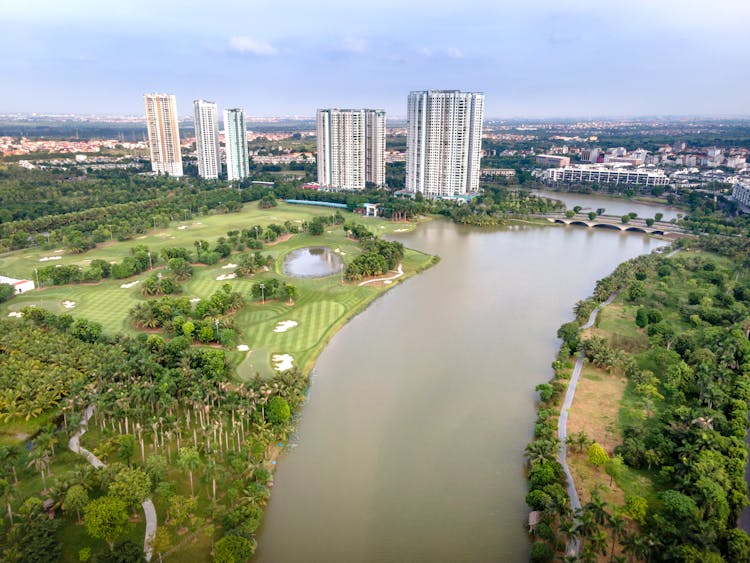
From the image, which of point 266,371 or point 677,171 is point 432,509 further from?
point 677,171

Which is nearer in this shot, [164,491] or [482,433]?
[164,491]

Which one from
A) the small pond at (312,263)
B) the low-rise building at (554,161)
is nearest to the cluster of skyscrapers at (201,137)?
the small pond at (312,263)

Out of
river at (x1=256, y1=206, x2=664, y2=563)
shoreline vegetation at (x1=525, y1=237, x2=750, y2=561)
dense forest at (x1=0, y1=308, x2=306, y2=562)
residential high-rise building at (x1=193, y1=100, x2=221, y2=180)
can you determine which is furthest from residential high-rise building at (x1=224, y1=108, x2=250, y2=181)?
shoreline vegetation at (x1=525, y1=237, x2=750, y2=561)

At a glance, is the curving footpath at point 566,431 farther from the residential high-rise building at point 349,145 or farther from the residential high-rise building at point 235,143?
the residential high-rise building at point 235,143

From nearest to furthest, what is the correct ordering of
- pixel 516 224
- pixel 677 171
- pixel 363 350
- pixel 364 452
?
1. pixel 364 452
2. pixel 363 350
3. pixel 516 224
4. pixel 677 171

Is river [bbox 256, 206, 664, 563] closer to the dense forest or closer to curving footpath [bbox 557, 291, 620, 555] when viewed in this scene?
curving footpath [bbox 557, 291, 620, 555]

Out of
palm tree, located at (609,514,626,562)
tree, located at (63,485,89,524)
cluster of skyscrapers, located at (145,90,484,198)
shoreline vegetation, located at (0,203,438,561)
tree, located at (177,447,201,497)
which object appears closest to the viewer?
palm tree, located at (609,514,626,562)

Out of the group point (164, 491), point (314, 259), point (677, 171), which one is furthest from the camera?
point (677, 171)

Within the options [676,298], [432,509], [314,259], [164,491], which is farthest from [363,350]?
[676,298]
